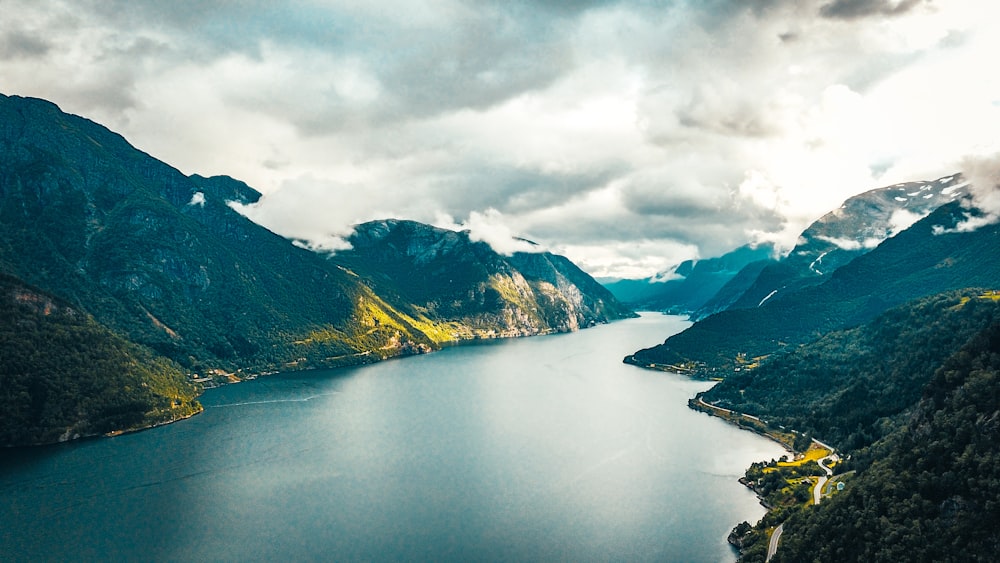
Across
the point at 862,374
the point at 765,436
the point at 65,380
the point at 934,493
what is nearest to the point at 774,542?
the point at 934,493

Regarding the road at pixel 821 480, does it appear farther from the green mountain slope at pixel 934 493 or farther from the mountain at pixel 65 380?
the mountain at pixel 65 380

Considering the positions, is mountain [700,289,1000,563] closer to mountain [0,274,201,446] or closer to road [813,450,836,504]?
road [813,450,836,504]

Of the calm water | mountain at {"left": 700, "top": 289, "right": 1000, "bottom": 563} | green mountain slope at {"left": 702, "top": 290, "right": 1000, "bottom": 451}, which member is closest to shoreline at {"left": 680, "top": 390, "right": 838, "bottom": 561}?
mountain at {"left": 700, "top": 289, "right": 1000, "bottom": 563}

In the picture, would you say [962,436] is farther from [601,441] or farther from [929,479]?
[601,441]

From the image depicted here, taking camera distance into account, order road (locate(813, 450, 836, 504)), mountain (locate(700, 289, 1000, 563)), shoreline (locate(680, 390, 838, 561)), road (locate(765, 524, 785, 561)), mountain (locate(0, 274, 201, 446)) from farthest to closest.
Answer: mountain (locate(0, 274, 201, 446)) → road (locate(813, 450, 836, 504)) → shoreline (locate(680, 390, 838, 561)) → road (locate(765, 524, 785, 561)) → mountain (locate(700, 289, 1000, 563))

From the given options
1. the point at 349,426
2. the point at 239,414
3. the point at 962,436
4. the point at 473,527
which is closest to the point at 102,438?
the point at 239,414

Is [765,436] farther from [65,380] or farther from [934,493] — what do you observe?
[65,380]
